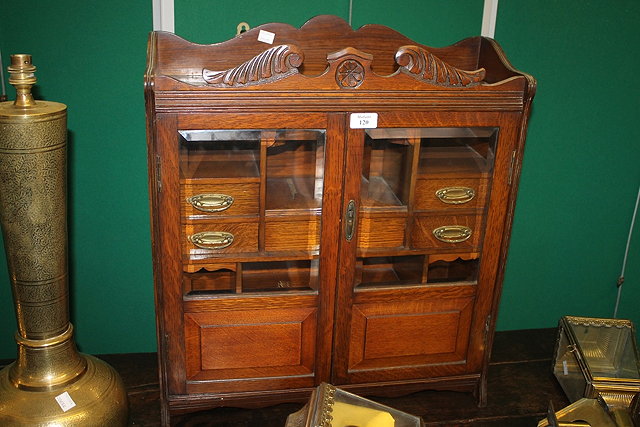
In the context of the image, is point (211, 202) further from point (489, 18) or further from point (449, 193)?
point (489, 18)

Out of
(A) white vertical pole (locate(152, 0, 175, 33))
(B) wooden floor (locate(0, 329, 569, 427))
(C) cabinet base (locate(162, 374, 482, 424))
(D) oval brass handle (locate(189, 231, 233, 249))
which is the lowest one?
(B) wooden floor (locate(0, 329, 569, 427))

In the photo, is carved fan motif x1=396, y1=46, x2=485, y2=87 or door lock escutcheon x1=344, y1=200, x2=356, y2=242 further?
door lock escutcheon x1=344, y1=200, x2=356, y2=242

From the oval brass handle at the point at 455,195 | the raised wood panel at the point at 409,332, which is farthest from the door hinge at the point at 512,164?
the raised wood panel at the point at 409,332

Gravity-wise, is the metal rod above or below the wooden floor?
above

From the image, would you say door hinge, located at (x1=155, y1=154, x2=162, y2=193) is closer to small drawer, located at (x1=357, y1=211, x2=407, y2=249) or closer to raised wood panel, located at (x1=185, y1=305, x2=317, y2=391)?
raised wood panel, located at (x1=185, y1=305, x2=317, y2=391)

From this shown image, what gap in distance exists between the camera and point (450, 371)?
2.57 metres

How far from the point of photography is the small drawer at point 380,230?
232 cm

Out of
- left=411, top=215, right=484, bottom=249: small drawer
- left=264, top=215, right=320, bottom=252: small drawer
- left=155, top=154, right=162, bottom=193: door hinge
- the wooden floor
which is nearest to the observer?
left=155, top=154, right=162, bottom=193: door hinge

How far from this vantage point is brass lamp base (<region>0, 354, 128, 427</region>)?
82.0 inches

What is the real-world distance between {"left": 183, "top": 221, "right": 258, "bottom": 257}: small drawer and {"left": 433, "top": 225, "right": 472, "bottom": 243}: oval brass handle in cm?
68

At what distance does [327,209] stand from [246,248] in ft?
1.04

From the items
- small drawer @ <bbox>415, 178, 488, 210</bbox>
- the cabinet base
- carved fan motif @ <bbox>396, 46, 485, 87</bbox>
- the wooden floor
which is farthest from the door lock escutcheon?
the wooden floor

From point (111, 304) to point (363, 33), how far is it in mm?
1593

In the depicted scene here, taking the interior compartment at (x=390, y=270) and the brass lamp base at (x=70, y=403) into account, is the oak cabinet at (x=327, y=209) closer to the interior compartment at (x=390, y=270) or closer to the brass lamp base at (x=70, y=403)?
the interior compartment at (x=390, y=270)
